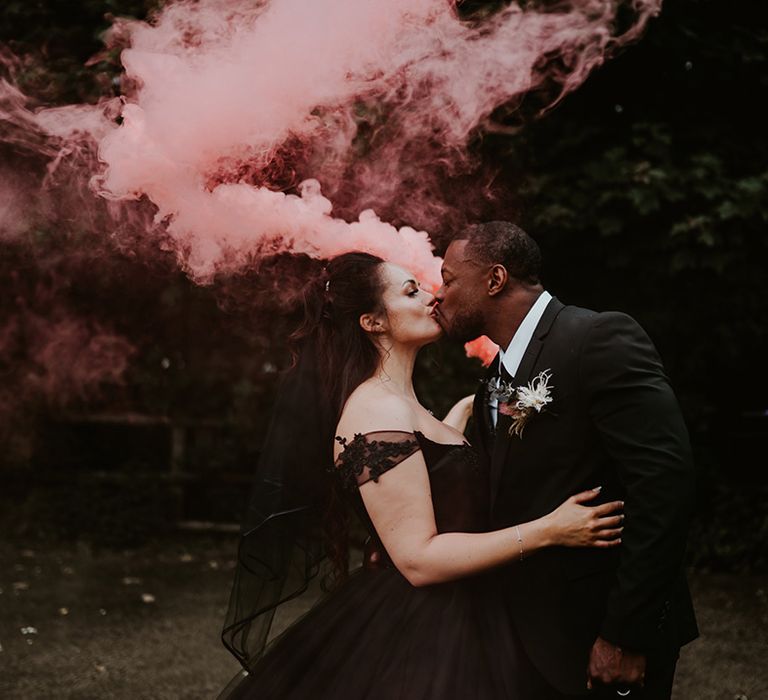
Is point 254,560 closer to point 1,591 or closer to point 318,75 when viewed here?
point 318,75

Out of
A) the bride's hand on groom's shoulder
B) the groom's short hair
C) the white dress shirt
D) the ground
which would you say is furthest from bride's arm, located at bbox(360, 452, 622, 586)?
the ground

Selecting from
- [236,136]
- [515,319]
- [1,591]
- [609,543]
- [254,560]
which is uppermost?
[236,136]

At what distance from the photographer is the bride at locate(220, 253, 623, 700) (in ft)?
10.0

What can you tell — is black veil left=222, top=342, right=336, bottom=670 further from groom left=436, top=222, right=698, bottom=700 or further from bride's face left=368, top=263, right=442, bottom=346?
groom left=436, top=222, right=698, bottom=700

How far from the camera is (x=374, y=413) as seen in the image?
3.36 metres

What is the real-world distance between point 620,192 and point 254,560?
5645 mm

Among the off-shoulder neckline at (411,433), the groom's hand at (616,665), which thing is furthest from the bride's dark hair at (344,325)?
the groom's hand at (616,665)

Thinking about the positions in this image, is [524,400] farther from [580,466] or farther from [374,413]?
[374,413]

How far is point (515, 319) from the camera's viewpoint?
3.22m

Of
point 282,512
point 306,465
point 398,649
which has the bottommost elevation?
point 398,649

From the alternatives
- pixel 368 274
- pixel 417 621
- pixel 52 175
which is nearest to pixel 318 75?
pixel 368 274

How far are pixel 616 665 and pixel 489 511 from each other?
0.67 metres

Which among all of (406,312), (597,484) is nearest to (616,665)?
(597,484)

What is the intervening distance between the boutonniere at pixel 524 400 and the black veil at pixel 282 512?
825 mm
